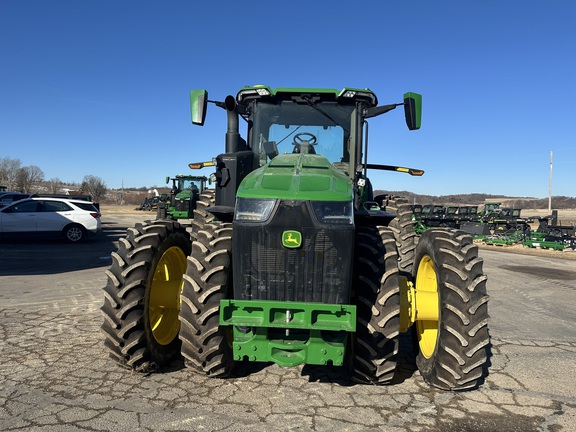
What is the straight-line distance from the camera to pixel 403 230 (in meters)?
6.69

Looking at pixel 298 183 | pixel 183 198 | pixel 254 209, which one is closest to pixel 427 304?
pixel 298 183

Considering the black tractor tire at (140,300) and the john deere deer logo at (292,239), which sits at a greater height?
the john deere deer logo at (292,239)

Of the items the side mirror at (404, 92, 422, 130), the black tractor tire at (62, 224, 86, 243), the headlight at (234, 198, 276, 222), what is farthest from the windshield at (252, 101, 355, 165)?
the black tractor tire at (62, 224, 86, 243)

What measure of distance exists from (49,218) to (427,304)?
579 inches

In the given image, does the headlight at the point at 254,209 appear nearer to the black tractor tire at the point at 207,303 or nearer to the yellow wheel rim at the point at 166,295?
the black tractor tire at the point at 207,303

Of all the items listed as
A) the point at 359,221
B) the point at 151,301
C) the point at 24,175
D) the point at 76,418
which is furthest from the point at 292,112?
the point at 24,175

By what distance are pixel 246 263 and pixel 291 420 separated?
4.12ft

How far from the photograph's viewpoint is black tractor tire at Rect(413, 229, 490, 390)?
3.50 metres

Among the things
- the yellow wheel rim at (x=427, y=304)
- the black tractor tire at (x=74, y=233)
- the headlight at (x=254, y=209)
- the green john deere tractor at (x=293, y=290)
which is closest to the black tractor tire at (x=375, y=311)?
the green john deere tractor at (x=293, y=290)

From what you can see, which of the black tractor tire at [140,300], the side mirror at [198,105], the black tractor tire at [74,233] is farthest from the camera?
the black tractor tire at [74,233]

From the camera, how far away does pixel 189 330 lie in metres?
3.46

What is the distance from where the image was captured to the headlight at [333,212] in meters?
3.22

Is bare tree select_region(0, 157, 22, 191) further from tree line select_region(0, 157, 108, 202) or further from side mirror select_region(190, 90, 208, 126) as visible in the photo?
side mirror select_region(190, 90, 208, 126)

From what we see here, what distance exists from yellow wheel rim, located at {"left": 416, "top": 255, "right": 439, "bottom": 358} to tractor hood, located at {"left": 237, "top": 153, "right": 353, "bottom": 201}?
53.6 inches
